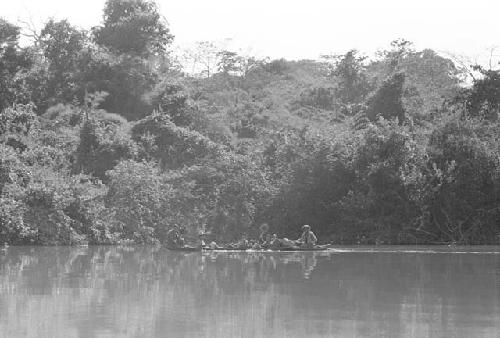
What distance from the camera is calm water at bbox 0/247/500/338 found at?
11195 mm

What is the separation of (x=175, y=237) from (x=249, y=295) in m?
13.0

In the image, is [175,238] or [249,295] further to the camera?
[175,238]

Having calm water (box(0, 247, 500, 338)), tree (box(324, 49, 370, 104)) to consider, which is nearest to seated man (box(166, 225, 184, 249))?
calm water (box(0, 247, 500, 338))

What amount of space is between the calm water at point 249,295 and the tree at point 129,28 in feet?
60.4

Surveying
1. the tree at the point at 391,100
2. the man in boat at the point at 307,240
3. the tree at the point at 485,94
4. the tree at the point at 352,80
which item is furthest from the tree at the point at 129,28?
the man in boat at the point at 307,240

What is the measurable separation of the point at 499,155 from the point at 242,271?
44.9ft

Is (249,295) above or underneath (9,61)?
underneath

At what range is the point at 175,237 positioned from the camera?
90.8 feet

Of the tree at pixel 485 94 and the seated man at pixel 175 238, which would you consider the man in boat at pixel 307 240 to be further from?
the tree at pixel 485 94

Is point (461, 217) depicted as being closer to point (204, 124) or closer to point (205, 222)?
point (205, 222)

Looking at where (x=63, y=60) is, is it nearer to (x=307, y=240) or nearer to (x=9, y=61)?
(x=9, y=61)

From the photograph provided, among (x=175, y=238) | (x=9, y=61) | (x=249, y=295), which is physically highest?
(x=9, y=61)

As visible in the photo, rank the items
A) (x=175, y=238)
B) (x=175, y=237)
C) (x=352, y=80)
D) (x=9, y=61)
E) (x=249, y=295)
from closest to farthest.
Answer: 1. (x=249, y=295)
2. (x=175, y=238)
3. (x=175, y=237)
4. (x=9, y=61)
5. (x=352, y=80)

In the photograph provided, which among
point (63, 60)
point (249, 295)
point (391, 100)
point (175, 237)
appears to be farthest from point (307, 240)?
point (63, 60)
